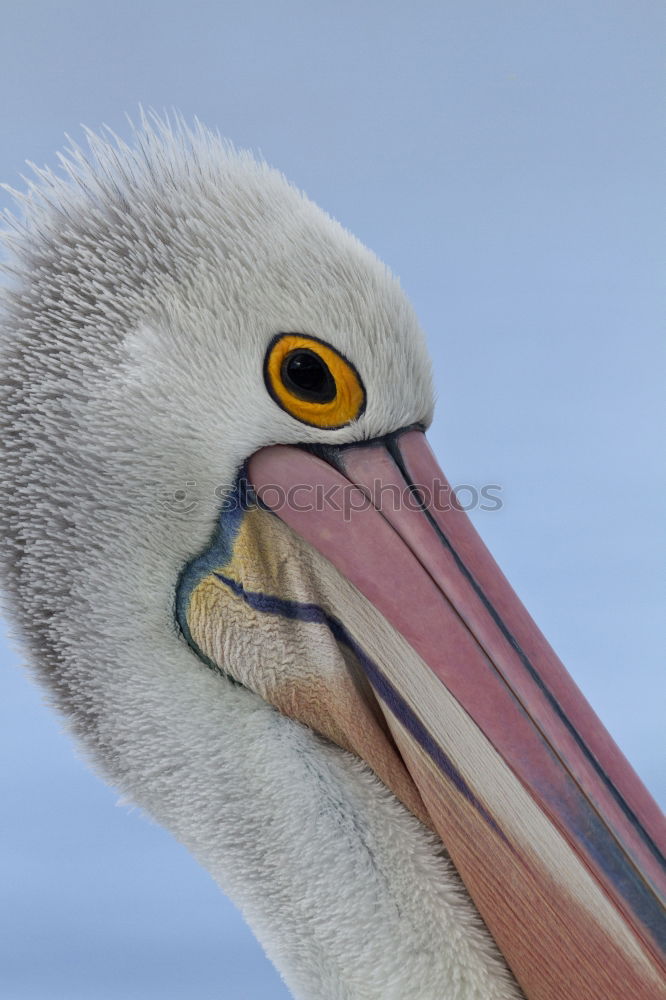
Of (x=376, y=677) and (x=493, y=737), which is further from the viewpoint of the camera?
(x=376, y=677)

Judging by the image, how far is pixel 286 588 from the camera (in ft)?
6.73

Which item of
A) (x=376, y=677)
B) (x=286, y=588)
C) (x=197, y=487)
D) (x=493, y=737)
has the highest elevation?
(x=197, y=487)

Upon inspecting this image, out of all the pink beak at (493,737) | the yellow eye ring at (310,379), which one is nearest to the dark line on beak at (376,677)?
the pink beak at (493,737)

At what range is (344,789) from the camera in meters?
2.03

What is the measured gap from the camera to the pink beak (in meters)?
1.82

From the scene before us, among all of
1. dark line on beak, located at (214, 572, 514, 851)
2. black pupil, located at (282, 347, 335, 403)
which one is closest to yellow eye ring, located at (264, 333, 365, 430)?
black pupil, located at (282, 347, 335, 403)

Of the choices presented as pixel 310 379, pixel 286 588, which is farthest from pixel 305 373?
pixel 286 588

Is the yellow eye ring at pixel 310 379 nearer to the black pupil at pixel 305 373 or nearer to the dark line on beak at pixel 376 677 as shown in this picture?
the black pupil at pixel 305 373

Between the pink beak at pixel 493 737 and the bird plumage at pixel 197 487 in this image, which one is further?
the bird plumage at pixel 197 487

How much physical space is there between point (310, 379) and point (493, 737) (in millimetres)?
780

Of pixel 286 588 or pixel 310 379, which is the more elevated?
pixel 310 379

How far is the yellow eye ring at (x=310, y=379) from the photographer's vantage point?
6.45 ft

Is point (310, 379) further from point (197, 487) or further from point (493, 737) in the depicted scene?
point (493, 737)

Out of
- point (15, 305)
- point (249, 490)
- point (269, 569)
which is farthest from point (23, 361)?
point (269, 569)
